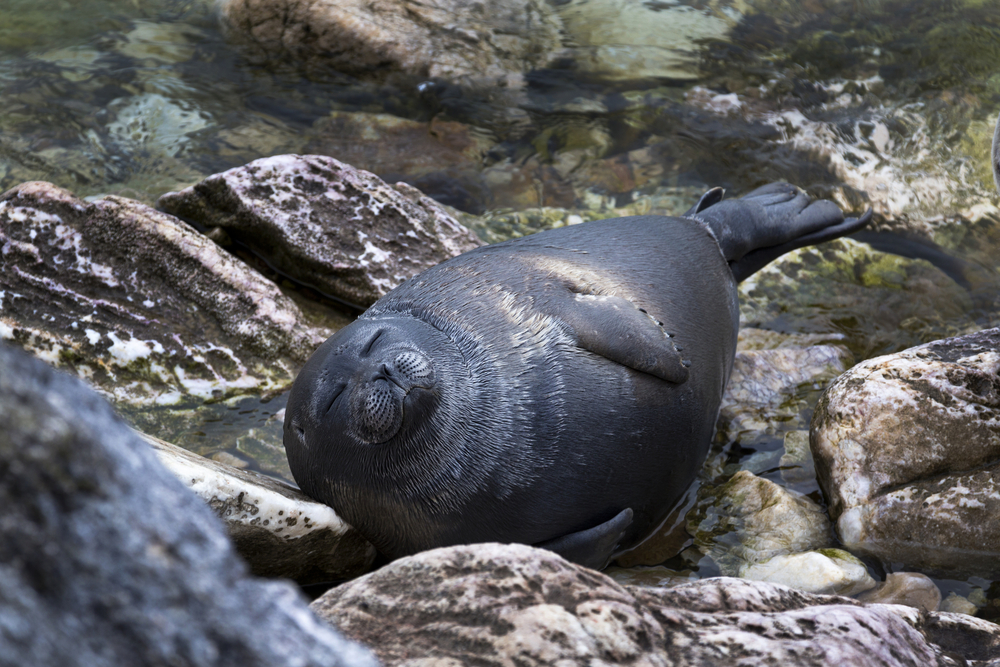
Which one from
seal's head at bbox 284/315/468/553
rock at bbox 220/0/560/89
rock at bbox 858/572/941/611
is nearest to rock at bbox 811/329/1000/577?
rock at bbox 858/572/941/611

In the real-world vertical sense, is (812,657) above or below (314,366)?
above

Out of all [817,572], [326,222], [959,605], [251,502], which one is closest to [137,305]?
[326,222]

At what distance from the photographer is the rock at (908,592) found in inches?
114

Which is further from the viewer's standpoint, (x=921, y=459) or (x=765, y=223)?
(x=765, y=223)

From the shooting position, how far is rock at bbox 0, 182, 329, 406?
389cm

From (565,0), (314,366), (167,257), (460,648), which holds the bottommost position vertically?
(167,257)

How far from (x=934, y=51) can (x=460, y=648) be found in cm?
671

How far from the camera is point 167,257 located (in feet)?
13.7

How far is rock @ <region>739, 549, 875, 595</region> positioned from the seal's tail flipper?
61.0 inches

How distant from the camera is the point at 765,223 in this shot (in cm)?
413

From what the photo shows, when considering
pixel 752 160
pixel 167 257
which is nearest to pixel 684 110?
pixel 752 160

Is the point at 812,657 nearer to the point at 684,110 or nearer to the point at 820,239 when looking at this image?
the point at 820,239

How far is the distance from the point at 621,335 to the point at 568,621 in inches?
57.5

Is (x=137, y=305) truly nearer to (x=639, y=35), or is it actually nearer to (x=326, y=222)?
(x=326, y=222)
